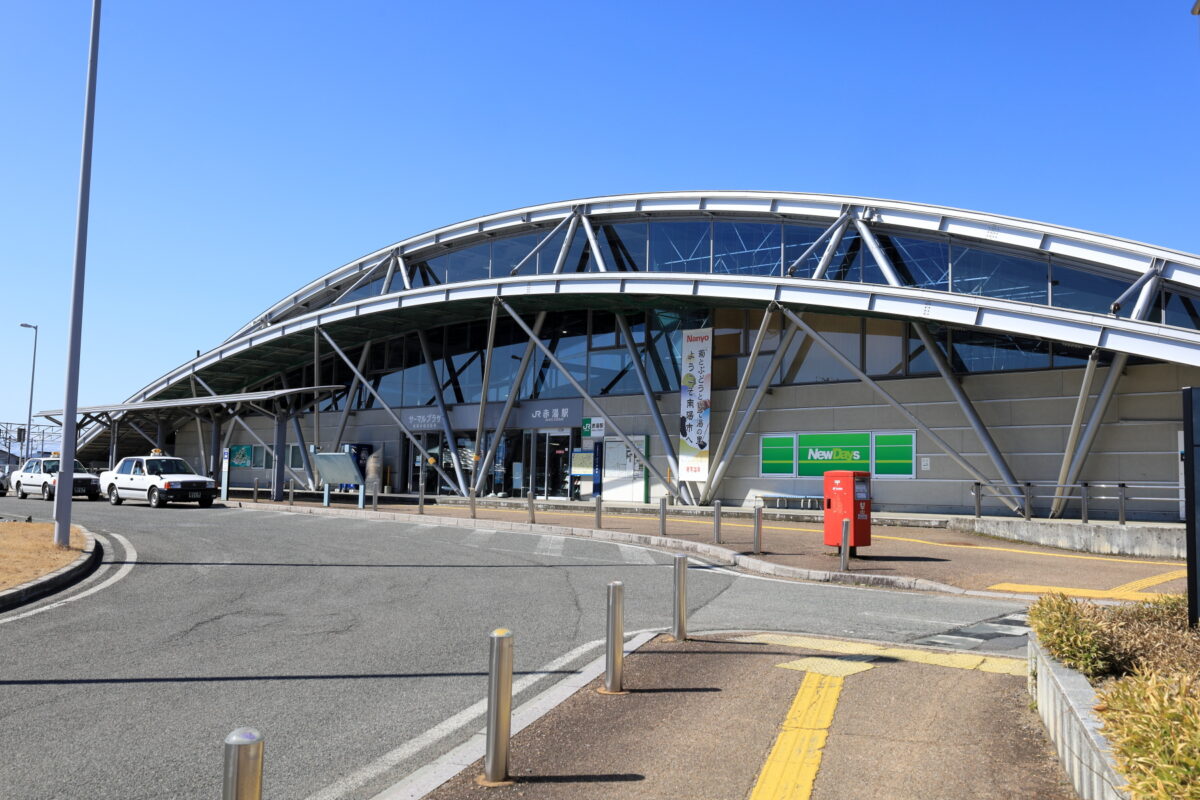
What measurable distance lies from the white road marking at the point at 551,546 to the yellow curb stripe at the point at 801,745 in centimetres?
1015

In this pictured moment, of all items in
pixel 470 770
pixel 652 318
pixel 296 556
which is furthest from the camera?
pixel 652 318

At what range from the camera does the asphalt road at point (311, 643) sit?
5141 mm

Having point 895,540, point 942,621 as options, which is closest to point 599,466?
point 895,540

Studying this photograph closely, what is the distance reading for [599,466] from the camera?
1377 inches

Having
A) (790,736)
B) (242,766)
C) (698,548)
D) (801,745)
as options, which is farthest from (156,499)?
(242,766)

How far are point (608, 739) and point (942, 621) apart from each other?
19.7ft

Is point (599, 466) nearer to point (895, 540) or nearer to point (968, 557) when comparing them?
point (895, 540)

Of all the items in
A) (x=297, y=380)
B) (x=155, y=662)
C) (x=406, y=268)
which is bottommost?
(x=155, y=662)

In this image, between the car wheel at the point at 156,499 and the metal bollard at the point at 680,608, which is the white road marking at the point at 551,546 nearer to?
the metal bollard at the point at 680,608

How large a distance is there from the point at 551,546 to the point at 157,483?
1793 cm

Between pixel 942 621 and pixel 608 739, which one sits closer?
pixel 608 739

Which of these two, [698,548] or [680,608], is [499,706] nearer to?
[680,608]

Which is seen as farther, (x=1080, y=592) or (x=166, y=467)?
(x=166, y=467)

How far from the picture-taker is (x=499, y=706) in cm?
470
